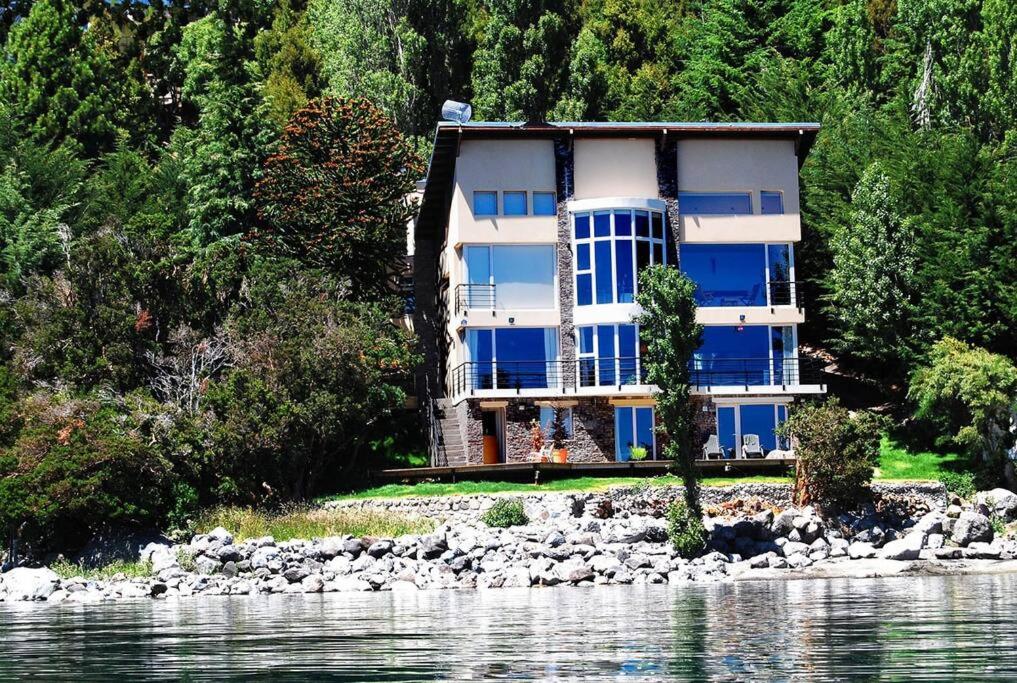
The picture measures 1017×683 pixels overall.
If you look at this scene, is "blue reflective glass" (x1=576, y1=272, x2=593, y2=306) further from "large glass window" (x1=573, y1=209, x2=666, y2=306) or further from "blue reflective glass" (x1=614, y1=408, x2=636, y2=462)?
"blue reflective glass" (x1=614, y1=408, x2=636, y2=462)

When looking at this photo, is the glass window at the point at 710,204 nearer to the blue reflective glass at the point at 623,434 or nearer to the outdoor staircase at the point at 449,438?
the blue reflective glass at the point at 623,434

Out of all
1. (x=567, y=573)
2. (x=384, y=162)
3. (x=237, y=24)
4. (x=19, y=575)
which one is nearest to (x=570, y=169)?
(x=384, y=162)

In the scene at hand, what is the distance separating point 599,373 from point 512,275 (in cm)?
420

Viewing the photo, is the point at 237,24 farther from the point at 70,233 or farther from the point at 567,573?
the point at 567,573

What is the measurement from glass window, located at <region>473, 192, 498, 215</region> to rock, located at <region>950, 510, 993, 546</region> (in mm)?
17071

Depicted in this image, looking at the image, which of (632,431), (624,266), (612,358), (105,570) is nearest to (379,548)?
(105,570)

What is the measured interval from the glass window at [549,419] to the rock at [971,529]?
12.2m

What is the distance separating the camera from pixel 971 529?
40250 mm

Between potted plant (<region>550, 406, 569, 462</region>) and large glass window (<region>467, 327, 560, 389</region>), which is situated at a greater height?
large glass window (<region>467, 327, 560, 389</region>)

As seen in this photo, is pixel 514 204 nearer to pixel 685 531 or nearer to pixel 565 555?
pixel 685 531

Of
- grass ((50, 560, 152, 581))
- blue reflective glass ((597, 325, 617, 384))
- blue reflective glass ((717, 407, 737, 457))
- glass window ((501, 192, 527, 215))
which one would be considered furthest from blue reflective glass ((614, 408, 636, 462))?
grass ((50, 560, 152, 581))

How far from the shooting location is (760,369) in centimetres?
4819

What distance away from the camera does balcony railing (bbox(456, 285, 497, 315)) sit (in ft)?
158

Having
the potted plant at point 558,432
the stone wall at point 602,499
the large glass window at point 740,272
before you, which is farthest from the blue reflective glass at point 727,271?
the stone wall at point 602,499
